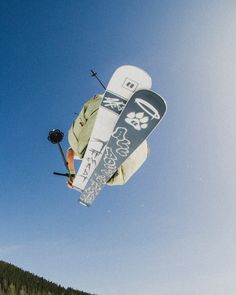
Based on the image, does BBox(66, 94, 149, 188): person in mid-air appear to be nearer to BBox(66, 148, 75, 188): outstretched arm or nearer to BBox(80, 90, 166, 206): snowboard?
BBox(66, 148, 75, 188): outstretched arm

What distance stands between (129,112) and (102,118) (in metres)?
0.65

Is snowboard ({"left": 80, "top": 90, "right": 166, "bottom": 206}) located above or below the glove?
above

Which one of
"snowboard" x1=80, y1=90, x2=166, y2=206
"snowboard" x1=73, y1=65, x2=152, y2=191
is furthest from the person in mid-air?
"snowboard" x1=80, y1=90, x2=166, y2=206

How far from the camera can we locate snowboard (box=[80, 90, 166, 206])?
17.7 ft

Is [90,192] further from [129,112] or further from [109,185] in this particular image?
[129,112]

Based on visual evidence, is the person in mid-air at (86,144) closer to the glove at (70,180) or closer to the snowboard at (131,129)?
the glove at (70,180)

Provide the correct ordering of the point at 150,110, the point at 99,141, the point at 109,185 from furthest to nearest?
1. the point at 109,185
2. the point at 99,141
3. the point at 150,110

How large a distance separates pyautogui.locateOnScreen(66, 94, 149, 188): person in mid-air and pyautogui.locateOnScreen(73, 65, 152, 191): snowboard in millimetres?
194

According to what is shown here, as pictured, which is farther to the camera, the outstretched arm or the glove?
the glove

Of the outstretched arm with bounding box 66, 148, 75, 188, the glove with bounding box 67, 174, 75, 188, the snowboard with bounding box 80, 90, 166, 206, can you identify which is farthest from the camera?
the glove with bounding box 67, 174, 75, 188

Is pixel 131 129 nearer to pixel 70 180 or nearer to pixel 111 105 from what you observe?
pixel 111 105

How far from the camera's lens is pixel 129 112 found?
573 centimetres

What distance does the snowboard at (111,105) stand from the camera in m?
5.52

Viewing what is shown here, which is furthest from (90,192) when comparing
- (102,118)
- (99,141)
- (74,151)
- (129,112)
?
(129,112)
